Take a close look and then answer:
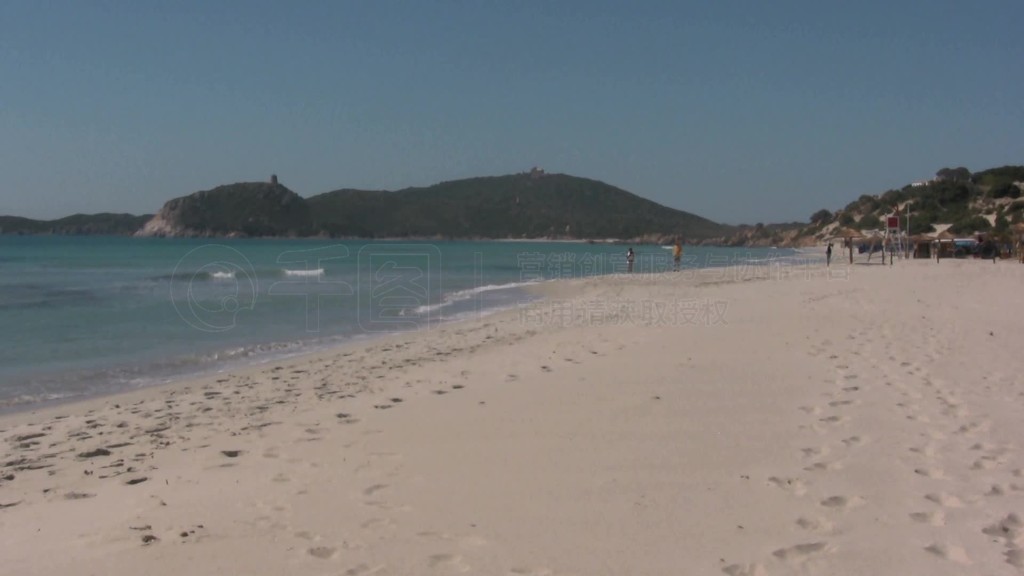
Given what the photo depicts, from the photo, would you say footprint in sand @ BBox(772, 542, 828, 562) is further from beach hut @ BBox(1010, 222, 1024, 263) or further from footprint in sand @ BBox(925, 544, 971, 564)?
beach hut @ BBox(1010, 222, 1024, 263)

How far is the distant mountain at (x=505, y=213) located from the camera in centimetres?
15225

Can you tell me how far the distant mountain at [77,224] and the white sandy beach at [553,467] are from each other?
146 m

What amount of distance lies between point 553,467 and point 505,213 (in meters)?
164

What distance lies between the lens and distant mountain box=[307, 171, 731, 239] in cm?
15225

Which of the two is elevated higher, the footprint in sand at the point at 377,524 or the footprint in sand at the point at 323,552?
the footprint in sand at the point at 377,524

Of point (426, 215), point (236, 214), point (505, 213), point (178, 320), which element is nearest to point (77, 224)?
point (236, 214)

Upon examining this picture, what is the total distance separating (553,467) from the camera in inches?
172

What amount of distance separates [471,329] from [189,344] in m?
4.78

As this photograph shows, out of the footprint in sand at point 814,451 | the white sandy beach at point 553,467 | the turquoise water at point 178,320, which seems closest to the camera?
the white sandy beach at point 553,467

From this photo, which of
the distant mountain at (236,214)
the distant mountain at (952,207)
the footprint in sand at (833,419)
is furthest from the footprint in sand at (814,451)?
the distant mountain at (236,214)

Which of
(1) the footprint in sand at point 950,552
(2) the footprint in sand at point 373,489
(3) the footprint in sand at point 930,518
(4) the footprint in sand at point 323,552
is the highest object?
(3) the footprint in sand at point 930,518

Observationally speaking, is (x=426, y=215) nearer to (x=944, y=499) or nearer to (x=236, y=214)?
(x=236, y=214)

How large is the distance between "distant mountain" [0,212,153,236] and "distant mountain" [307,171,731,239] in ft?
116

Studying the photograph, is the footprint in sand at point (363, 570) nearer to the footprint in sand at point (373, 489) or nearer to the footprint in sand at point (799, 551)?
the footprint in sand at point (373, 489)
